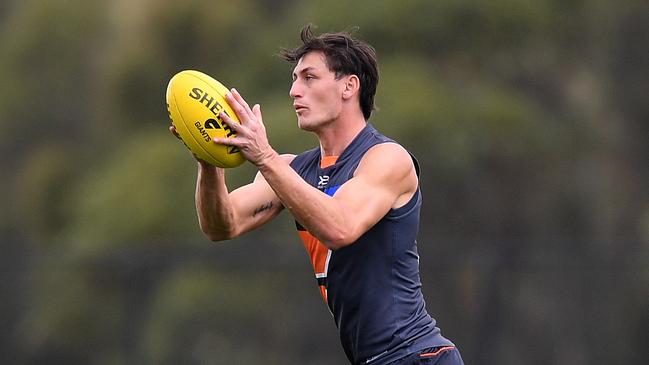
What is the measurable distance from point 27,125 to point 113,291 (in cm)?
865

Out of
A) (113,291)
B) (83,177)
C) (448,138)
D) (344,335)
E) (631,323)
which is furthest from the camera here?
(83,177)

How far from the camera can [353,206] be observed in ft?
18.0

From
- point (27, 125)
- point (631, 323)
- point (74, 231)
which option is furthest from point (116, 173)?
point (631, 323)

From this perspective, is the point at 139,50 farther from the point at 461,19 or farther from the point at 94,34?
the point at 461,19

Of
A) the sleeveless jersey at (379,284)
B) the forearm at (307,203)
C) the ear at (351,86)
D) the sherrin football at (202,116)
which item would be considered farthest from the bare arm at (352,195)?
the ear at (351,86)

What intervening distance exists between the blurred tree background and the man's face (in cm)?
567

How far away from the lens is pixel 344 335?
19.7 feet

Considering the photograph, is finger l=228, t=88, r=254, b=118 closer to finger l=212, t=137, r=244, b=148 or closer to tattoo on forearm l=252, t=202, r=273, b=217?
finger l=212, t=137, r=244, b=148

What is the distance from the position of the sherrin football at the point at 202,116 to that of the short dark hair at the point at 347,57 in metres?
0.71

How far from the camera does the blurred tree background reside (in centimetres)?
1184

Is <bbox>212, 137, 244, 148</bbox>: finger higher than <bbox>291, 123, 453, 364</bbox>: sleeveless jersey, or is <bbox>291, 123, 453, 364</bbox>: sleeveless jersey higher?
<bbox>212, 137, 244, 148</bbox>: finger

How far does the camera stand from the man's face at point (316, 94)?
5992 millimetres

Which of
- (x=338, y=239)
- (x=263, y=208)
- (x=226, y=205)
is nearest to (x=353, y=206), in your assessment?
(x=338, y=239)

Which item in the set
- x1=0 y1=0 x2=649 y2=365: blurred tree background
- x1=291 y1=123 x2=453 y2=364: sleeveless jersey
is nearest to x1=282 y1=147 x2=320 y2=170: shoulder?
x1=291 y1=123 x2=453 y2=364: sleeveless jersey
